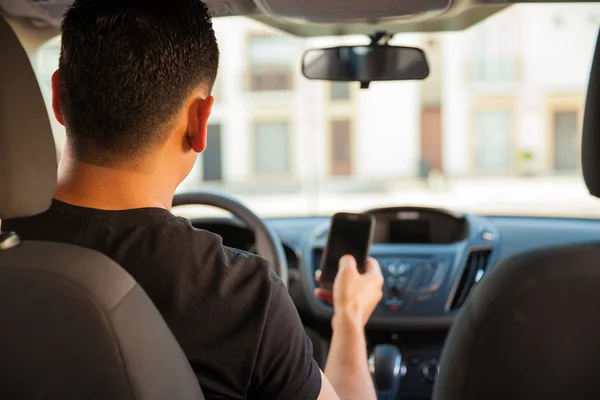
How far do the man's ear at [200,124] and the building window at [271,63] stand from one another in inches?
1329

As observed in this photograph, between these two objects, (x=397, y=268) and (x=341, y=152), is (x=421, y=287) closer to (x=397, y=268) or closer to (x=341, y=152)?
(x=397, y=268)

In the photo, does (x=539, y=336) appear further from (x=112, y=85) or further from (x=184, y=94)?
(x=112, y=85)


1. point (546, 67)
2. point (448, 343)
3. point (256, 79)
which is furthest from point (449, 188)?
point (448, 343)

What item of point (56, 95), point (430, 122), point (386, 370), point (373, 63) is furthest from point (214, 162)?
point (56, 95)

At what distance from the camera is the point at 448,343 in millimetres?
1802

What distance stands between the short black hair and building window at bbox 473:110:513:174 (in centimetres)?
Result: 3941

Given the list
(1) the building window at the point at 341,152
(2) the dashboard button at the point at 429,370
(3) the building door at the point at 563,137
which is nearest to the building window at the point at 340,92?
(1) the building window at the point at 341,152

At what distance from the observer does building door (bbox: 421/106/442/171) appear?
40.0 metres

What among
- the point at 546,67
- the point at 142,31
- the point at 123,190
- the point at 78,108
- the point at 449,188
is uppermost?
the point at 142,31

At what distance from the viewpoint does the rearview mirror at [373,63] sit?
323 centimetres

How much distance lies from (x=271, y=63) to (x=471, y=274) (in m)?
34.0

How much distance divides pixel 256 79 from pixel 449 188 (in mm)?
9824

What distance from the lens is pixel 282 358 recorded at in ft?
5.40

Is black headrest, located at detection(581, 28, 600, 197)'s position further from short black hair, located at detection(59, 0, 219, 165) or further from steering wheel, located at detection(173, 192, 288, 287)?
steering wheel, located at detection(173, 192, 288, 287)
